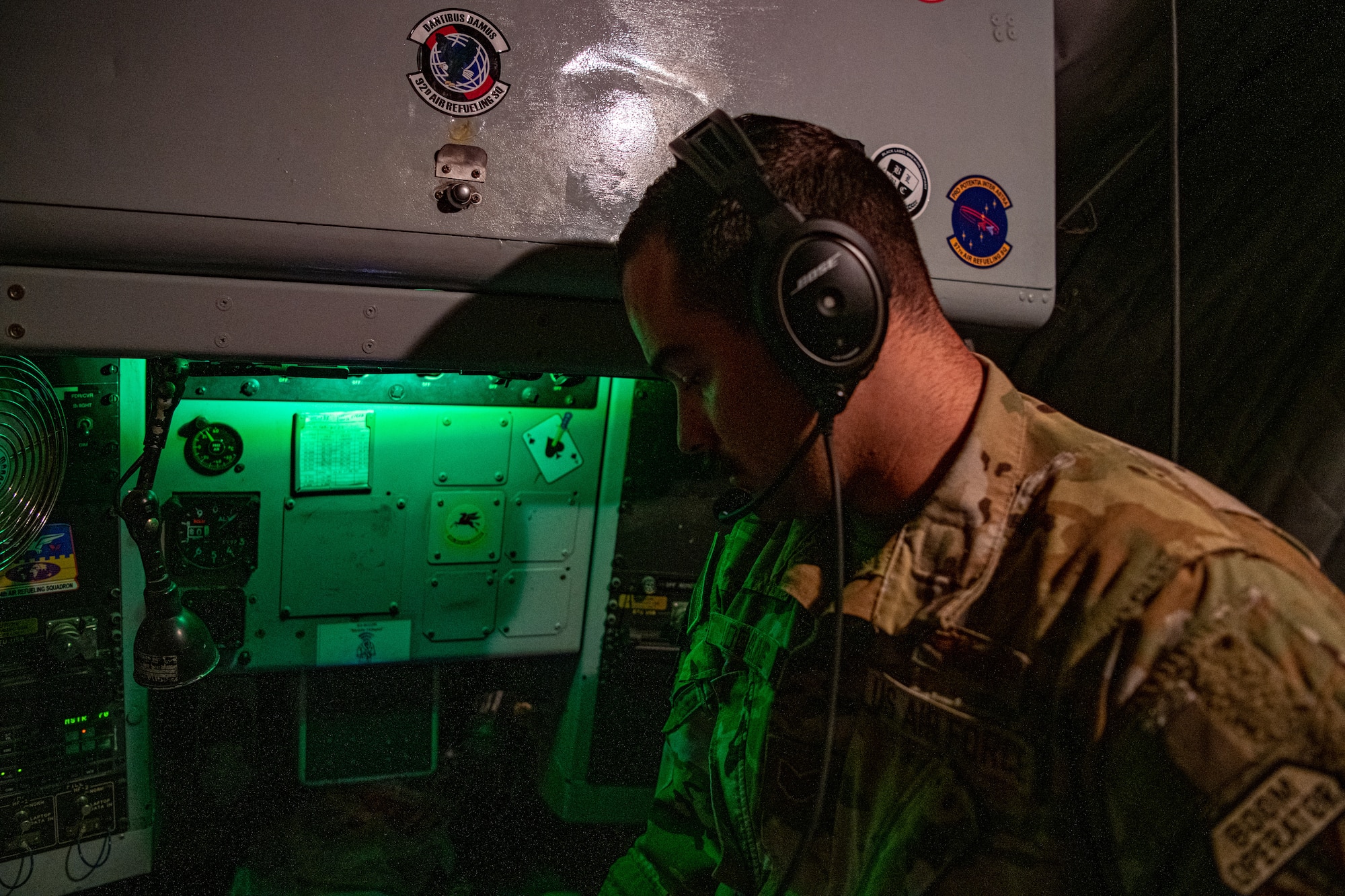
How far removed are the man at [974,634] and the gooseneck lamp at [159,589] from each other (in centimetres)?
75

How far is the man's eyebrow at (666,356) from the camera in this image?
928 mm

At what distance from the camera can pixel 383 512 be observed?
179 centimetres

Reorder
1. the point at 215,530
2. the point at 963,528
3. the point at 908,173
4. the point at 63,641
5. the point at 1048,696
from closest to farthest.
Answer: the point at 1048,696 < the point at 963,528 < the point at 908,173 < the point at 63,641 < the point at 215,530

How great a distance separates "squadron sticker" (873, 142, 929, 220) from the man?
29cm

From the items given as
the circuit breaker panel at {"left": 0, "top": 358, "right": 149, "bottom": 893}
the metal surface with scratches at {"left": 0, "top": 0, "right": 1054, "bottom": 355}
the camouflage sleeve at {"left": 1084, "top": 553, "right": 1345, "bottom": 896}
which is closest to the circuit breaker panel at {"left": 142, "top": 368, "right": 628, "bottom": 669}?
the circuit breaker panel at {"left": 0, "top": 358, "right": 149, "bottom": 893}

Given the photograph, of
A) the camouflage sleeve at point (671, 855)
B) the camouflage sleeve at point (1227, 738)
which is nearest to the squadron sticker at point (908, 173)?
the camouflage sleeve at point (1227, 738)

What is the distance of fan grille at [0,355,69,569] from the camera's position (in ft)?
4.15

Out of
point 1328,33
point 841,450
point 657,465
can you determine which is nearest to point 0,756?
point 657,465

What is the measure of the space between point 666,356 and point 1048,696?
1.77 feet

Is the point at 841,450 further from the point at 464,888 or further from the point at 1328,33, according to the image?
the point at 464,888

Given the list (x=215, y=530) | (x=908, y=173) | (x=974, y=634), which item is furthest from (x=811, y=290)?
(x=215, y=530)

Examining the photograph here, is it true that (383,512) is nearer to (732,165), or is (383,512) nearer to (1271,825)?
(732,165)

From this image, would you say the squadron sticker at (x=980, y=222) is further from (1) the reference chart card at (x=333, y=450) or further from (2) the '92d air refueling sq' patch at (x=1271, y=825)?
(1) the reference chart card at (x=333, y=450)

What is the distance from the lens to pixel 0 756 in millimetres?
1521
